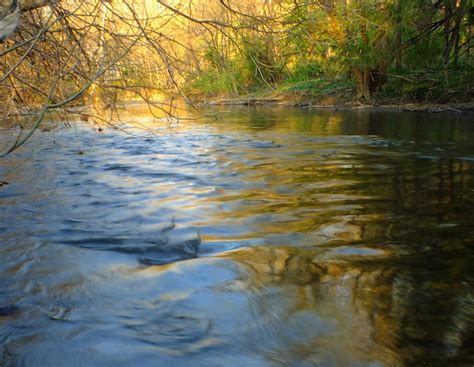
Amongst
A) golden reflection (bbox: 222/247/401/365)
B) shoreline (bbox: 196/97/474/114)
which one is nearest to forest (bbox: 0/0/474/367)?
golden reflection (bbox: 222/247/401/365)

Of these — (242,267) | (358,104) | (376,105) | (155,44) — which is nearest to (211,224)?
(242,267)

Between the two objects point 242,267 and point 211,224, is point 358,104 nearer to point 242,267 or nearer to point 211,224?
point 211,224

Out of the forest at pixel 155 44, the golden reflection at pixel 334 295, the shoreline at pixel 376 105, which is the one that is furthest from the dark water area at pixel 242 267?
the shoreline at pixel 376 105

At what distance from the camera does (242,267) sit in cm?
263

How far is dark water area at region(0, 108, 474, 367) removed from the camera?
185 cm

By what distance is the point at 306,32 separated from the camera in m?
3.37

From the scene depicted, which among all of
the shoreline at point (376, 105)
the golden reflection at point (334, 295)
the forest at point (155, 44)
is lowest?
the golden reflection at point (334, 295)

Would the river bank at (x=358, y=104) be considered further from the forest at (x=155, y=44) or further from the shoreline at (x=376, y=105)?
the forest at (x=155, y=44)

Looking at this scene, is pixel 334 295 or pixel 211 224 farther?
pixel 211 224

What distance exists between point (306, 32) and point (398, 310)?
7.30 feet

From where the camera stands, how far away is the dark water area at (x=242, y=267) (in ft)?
6.07

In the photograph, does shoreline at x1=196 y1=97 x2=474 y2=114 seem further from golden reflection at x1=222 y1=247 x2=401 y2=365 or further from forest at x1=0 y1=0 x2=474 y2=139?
golden reflection at x1=222 y1=247 x2=401 y2=365

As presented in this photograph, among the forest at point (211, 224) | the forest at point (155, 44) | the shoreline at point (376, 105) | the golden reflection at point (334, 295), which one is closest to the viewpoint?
the golden reflection at point (334, 295)

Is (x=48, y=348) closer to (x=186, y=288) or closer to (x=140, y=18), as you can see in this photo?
(x=186, y=288)
